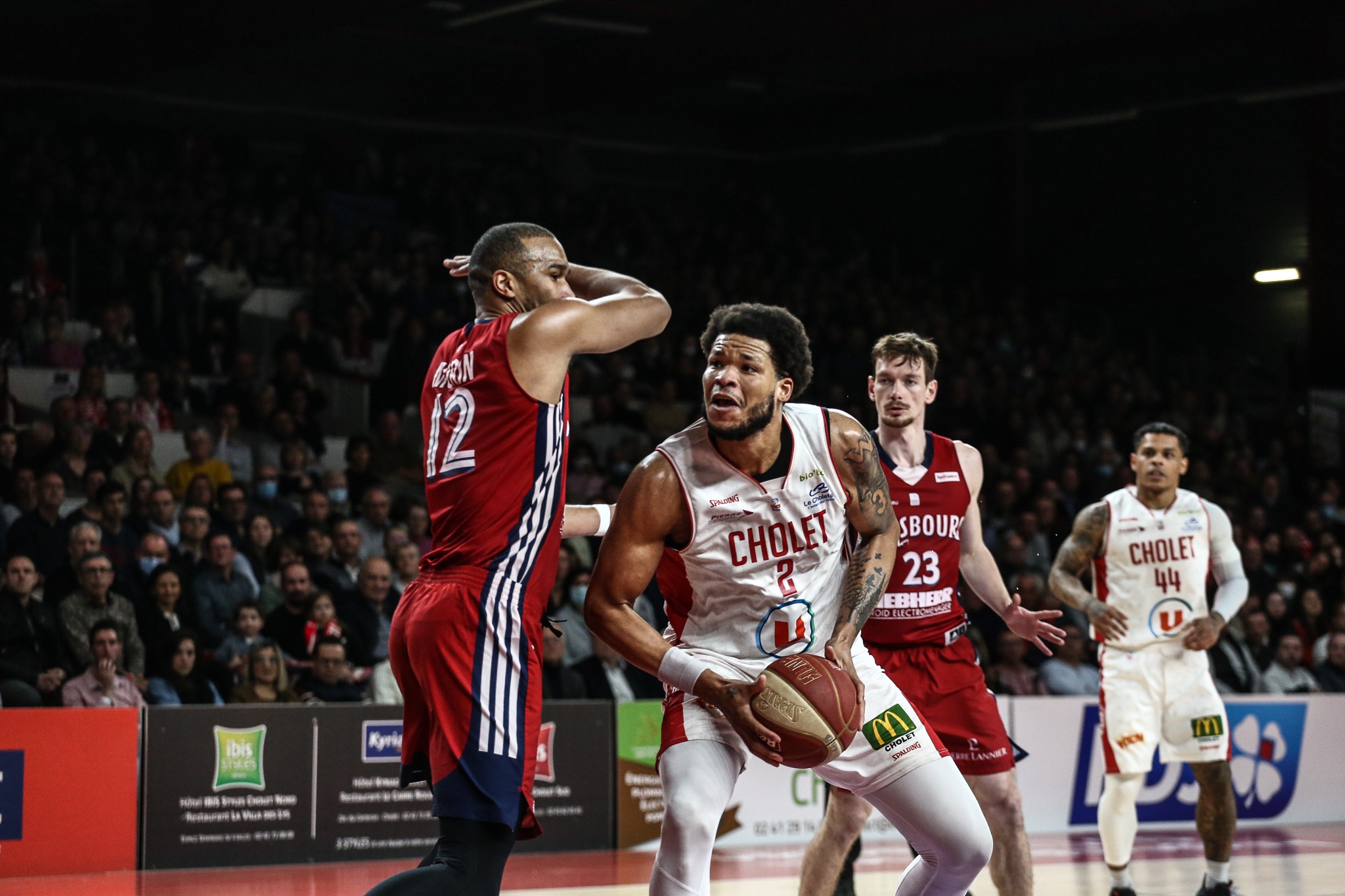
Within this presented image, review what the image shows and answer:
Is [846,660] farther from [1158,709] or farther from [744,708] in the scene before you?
[1158,709]

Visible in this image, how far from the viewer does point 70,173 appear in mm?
16297

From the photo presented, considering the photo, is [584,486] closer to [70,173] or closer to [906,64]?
[70,173]

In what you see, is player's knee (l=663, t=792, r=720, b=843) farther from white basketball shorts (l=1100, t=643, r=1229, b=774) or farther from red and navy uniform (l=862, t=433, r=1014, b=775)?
white basketball shorts (l=1100, t=643, r=1229, b=774)

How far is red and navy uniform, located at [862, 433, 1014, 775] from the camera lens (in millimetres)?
6402

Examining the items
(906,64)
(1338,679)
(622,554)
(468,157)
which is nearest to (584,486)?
(1338,679)

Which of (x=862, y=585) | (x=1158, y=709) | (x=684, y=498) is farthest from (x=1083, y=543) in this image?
(x=684, y=498)

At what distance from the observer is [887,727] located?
4.85m

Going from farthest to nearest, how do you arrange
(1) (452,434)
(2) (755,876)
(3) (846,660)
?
(2) (755,876) → (3) (846,660) → (1) (452,434)

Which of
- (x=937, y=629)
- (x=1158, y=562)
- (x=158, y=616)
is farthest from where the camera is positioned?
(x=158, y=616)

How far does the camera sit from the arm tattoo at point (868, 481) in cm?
502

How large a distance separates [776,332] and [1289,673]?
→ 36.4 feet

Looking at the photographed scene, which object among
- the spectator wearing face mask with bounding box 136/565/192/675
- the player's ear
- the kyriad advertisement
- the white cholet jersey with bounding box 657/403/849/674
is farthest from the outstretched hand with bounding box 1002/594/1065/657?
the spectator wearing face mask with bounding box 136/565/192/675

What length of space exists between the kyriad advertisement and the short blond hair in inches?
193

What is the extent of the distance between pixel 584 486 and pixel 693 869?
9581 mm
